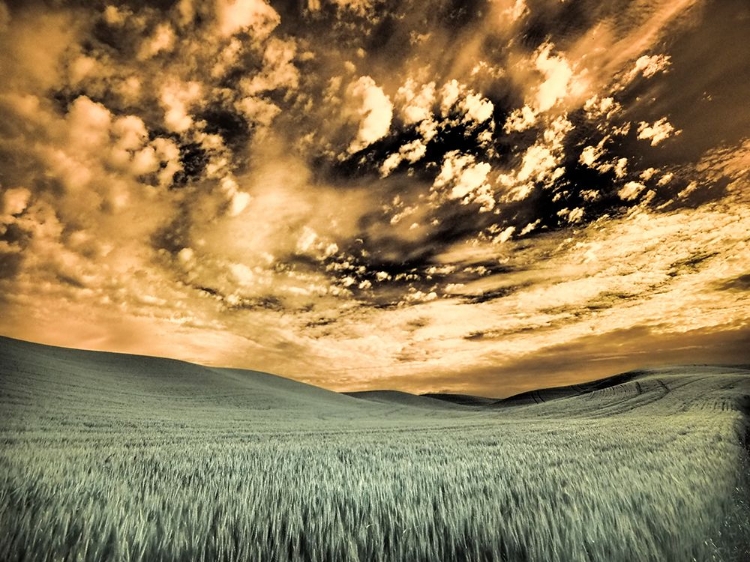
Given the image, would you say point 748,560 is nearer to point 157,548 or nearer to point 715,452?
point 715,452

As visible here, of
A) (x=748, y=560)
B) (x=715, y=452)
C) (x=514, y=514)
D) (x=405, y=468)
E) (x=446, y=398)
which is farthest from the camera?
(x=446, y=398)

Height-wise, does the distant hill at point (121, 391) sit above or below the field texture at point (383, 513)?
above

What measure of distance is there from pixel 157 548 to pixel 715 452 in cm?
801

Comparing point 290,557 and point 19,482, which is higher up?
point 19,482

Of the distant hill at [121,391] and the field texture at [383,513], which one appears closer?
the field texture at [383,513]

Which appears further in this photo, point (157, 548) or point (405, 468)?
point (405, 468)

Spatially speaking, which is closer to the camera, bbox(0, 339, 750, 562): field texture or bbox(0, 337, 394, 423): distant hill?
bbox(0, 339, 750, 562): field texture

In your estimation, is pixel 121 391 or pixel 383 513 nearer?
pixel 383 513

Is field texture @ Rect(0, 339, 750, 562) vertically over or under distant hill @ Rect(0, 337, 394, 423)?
under

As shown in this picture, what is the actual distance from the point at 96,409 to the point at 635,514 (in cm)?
2884

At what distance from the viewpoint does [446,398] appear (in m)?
116

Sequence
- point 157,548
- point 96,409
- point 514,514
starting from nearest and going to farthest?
point 157,548, point 514,514, point 96,409

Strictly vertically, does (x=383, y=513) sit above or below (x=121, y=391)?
below

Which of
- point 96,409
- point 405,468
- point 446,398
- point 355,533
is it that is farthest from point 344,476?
point 446,398
